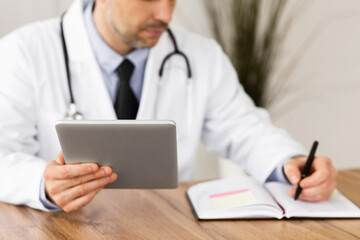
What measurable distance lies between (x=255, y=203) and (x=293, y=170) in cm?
20

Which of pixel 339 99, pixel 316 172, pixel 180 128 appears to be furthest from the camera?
pixel 339 99

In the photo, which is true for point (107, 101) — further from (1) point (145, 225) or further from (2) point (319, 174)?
(2) point (319, 174)

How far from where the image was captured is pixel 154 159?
0.99m

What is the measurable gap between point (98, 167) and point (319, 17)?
218 centimetres

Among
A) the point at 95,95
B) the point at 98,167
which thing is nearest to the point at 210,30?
the point at 95,95

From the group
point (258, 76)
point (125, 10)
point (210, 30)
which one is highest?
point (125, 10)

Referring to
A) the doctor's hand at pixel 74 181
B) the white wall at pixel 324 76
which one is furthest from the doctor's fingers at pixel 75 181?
the white wall at pixel 324 76

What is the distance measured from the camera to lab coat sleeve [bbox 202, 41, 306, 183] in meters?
1.44

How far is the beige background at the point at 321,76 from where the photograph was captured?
266 cm

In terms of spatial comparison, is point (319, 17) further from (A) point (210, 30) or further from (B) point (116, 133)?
(B) point (116, 133)

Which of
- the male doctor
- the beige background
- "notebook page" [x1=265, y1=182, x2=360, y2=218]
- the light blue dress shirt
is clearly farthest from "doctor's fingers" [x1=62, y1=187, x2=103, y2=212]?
the beige background

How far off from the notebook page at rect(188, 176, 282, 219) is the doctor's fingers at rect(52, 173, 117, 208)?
0.23m

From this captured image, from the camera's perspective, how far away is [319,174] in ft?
3.81

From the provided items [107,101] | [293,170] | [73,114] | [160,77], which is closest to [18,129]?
[73,114]
